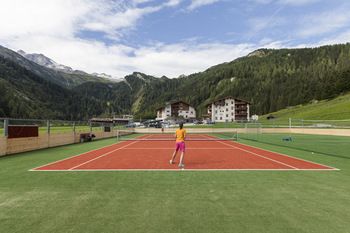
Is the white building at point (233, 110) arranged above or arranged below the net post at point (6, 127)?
above

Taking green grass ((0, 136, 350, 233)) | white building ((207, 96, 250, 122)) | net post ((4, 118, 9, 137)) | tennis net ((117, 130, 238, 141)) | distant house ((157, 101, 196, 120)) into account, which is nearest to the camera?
green grass ((0, 136, 350, 233))

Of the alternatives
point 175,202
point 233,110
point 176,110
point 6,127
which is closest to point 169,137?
point 6,127

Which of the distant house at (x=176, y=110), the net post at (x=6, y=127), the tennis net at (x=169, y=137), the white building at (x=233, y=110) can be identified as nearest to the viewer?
the net post at (x=6, y=127)

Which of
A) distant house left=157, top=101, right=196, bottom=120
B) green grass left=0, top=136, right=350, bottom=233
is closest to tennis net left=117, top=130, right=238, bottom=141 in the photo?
green grass left=0, top=136, right=350, bottom=233

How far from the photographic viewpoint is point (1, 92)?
132375 millimetres

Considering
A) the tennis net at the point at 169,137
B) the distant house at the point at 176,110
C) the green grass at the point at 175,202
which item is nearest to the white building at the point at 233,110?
the distant house at the point at 176,110

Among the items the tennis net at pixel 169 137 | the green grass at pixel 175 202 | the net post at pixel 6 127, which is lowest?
the tennis net at pixel 169 137

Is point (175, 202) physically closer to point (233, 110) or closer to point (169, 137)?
point (169, 137)

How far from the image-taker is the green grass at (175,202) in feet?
16.6

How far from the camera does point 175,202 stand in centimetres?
646

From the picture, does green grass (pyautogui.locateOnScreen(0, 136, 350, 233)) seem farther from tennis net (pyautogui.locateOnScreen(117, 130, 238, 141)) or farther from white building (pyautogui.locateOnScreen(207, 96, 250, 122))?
white building (pyautogui.locateOnScreen(207, 96, 250, 122))

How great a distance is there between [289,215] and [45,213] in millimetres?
4755

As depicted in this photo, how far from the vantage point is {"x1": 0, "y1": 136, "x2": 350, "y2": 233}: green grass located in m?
5.05

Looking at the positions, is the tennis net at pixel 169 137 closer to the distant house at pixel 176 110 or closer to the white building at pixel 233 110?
the white building at pixel 233 110
